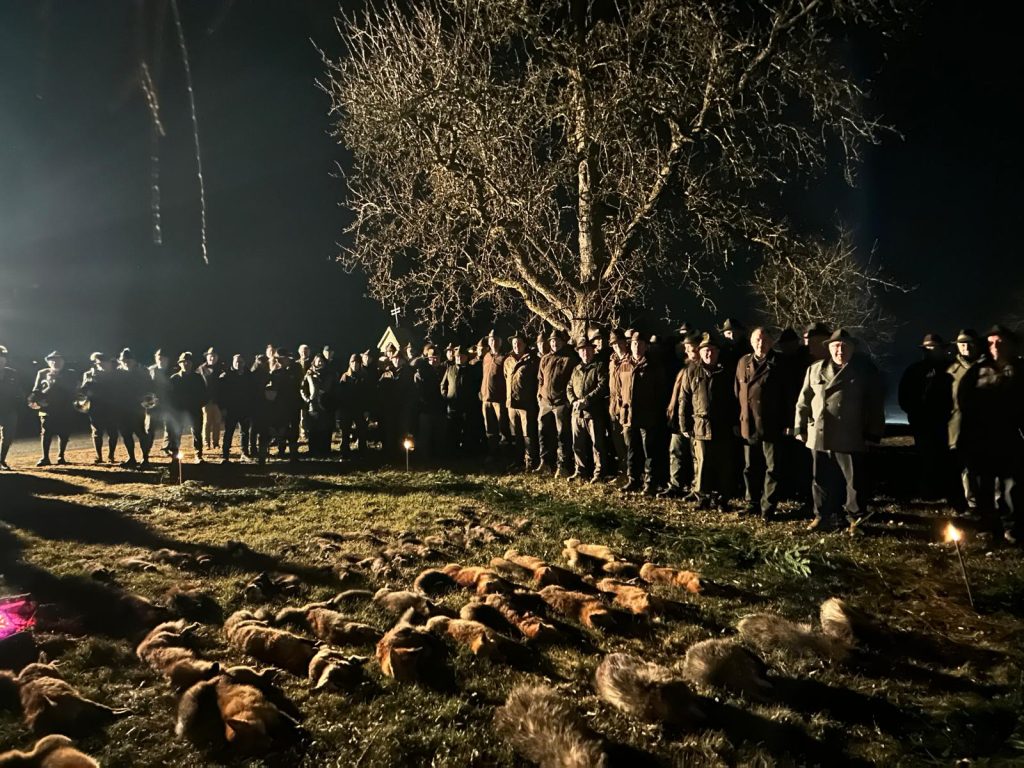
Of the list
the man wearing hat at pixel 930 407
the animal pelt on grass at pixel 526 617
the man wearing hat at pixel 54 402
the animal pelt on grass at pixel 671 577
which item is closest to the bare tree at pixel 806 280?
A: the man wearing hat at pixel 930 407

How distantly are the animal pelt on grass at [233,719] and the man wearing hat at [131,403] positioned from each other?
10.8 metres

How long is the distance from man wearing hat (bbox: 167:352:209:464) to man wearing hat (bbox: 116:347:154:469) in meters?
0.48

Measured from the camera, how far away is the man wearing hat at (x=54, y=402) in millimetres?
13656

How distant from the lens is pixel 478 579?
5.78 meters

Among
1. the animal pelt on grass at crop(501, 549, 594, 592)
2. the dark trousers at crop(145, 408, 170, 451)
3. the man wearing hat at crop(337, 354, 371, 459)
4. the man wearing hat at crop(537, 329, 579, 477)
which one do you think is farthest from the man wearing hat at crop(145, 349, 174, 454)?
the animal pelt on grass at crop(501, 549, 594, 592)

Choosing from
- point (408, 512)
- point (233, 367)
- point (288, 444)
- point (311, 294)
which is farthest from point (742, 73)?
point (311, 294)

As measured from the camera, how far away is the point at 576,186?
14.4m

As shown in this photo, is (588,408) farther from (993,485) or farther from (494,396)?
(993,485)

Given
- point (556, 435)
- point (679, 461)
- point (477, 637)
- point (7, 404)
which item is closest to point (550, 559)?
point (477, 637)

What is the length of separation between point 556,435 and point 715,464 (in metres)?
3.73

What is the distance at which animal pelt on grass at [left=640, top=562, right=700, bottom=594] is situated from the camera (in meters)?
5.79

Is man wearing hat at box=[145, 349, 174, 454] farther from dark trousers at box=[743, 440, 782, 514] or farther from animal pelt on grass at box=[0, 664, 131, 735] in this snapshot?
dark trousers at box=[743, 440, 782, 514]

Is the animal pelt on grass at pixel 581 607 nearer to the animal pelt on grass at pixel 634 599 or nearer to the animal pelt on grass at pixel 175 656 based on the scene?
the animal pelt on grass at pixel 634 599

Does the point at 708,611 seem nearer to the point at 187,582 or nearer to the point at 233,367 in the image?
the point at 187,582
